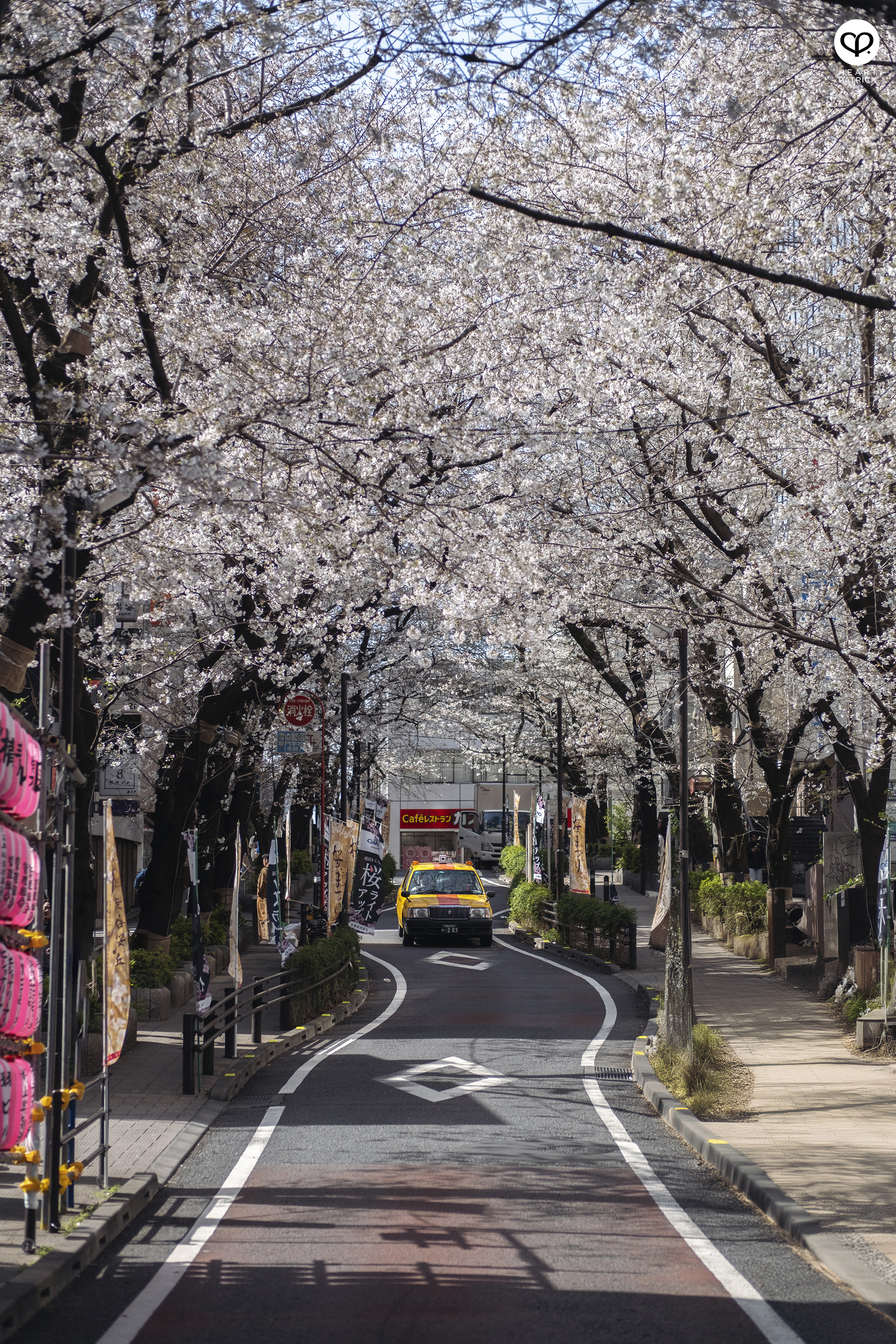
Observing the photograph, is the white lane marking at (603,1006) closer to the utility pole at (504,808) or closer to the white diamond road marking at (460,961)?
the white diamond road marking at (460,961)

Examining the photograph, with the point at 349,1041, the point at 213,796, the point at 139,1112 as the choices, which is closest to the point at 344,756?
the point at 213,796

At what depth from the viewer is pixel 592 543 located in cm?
1644

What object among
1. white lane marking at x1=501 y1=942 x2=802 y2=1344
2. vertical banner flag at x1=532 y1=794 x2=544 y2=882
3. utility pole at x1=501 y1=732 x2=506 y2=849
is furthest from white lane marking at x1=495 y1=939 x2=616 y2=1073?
utility pole at x1=501 y1=732 x2=506 y2=849

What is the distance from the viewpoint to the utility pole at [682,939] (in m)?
13.8

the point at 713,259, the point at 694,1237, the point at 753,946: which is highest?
the point at 713,259

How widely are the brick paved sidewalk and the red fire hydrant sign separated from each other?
539cm

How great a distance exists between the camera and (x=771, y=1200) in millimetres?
8508

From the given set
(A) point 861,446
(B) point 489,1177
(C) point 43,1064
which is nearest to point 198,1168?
(C) point 43,1064

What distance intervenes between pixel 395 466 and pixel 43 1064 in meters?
5.89

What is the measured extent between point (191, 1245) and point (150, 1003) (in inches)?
412

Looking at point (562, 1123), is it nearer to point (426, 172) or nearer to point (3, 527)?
point (3, 527)

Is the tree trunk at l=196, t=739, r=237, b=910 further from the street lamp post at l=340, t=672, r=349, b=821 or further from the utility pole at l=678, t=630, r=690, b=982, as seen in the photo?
the utility pole at l=678, t=630, r=690, b=982

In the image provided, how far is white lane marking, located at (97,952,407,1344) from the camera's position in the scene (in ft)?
21.0

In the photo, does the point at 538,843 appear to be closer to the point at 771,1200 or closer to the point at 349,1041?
the point at 349,1041
